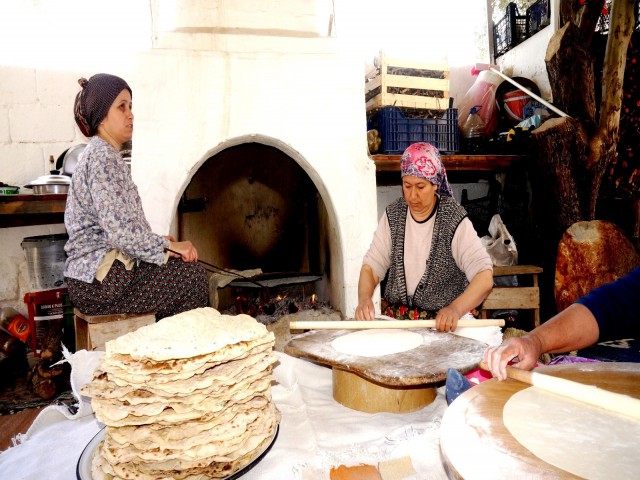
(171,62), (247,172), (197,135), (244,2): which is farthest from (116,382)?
(247,172)

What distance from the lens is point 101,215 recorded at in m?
2.13

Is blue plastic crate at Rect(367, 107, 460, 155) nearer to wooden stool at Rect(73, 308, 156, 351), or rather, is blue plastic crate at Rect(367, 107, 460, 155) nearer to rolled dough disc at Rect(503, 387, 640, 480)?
wooden stool at Rect(73, 308, 156, 351)

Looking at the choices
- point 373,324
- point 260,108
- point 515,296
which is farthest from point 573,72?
point 373,324

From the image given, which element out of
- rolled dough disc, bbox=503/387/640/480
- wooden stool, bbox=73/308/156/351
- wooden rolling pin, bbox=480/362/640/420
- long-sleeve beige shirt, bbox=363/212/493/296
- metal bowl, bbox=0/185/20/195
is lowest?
wooden stool, bbox=73/308/156/351

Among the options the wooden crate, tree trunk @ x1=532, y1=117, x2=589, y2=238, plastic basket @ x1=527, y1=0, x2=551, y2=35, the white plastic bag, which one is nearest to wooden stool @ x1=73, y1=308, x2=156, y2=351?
the wooden crate

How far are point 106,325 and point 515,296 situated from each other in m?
3.19

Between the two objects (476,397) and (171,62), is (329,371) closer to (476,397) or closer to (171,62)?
(476,397)

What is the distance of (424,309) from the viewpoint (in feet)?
8.07

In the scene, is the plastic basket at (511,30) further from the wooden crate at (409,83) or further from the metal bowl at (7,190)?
the metal bowl at (7,190)

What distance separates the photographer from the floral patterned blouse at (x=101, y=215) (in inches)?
83.9

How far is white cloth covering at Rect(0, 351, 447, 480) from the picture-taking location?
4.74ft

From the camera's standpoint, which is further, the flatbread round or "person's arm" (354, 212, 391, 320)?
"person's arm" (354, 212, 391, 320)

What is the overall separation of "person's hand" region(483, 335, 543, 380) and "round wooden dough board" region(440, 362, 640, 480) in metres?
0.04

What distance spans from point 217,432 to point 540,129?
3.59 m
